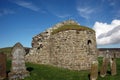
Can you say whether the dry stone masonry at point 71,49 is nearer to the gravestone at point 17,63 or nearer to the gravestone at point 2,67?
the gravestone at point 17,63

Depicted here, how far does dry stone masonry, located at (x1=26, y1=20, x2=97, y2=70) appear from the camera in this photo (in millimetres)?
22125

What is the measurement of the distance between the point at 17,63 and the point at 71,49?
24.0 feet

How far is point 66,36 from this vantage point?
73.9ft

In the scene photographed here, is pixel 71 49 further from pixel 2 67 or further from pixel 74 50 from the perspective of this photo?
pixel 2 67

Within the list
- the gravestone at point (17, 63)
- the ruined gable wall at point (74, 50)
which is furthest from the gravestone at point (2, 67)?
the ruined gable wall at point (74, 50)

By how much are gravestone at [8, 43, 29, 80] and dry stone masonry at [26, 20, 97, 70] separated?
676 centimetres

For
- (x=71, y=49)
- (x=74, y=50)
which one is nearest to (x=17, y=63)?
(x=71, y=49)

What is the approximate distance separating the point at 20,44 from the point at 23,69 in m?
1.97

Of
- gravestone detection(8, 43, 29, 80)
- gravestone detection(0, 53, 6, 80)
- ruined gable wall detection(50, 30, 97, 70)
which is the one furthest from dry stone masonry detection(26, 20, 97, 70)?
gravestone detection(0, 53, 6, 80)

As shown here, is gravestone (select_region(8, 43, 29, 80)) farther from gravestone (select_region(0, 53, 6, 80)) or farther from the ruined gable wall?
the ruined gable wall

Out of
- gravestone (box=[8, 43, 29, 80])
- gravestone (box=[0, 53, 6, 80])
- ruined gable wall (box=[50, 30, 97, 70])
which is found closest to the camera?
gravestone (box=[0, 53, 6, 80])

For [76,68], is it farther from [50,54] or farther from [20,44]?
[20,44]

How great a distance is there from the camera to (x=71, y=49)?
72.7 ft

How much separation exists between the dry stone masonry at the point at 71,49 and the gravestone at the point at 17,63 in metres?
6.76
